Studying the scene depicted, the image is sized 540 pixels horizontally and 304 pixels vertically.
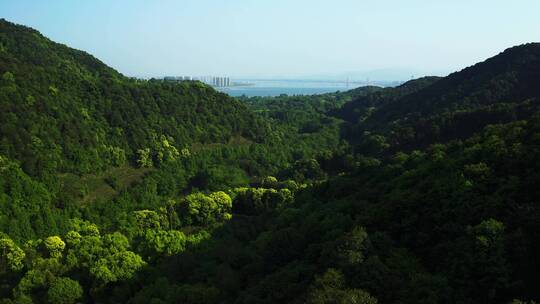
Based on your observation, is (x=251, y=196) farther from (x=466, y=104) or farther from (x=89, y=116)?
(x=466, y=104)

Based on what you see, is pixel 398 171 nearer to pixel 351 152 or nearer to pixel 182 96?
pixel 351 152

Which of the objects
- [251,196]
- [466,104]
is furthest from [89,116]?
[466,104]

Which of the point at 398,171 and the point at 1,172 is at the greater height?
Result: the point at 398,171

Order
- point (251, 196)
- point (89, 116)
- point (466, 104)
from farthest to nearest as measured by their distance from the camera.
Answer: point (89, 116) → point (466, 104) → point (251, 196)

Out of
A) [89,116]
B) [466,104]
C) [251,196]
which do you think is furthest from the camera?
[89,116]

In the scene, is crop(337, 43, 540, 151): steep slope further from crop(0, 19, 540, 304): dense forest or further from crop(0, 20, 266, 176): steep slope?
crop(0, 20, 266, 176): steep slope

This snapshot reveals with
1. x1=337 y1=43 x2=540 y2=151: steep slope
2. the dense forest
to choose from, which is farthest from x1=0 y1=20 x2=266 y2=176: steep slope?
x1=337 y1=43 x2=540 y2=151: steep slope

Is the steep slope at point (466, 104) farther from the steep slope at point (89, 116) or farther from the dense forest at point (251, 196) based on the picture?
the steep slope at point (89, 116)

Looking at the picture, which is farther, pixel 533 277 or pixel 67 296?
pixel 67 296

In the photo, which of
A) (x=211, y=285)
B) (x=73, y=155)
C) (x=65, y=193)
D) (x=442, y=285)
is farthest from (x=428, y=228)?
(x=73, y=155)
